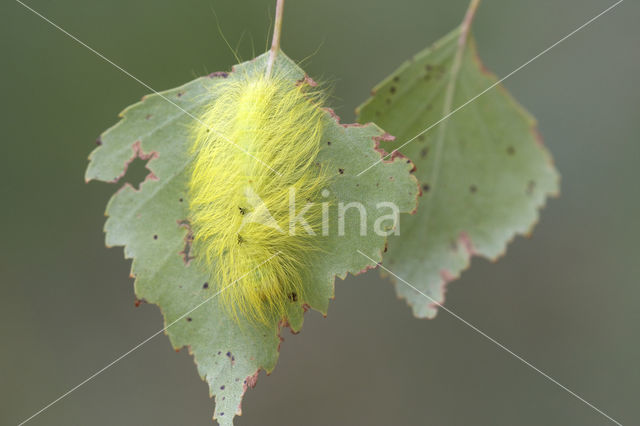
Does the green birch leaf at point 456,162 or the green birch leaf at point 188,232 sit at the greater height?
the green birch leaf at point 456,162

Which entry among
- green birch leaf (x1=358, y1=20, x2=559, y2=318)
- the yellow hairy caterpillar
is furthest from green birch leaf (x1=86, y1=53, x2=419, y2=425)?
green birch leaf (x1=358, y1=20, x2=559, y2=318)

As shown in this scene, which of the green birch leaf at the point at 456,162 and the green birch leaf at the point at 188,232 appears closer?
the green birch leaf at the point at 188,232

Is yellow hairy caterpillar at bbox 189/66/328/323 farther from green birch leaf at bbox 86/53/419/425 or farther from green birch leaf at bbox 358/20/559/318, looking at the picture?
green birch leaf at bbox 358/20/559/318

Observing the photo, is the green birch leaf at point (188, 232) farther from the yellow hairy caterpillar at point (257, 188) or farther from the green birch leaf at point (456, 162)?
the green birch leaf at point (456, 162)

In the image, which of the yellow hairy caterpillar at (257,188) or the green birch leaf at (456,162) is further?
the green birch leaf at (456,162)

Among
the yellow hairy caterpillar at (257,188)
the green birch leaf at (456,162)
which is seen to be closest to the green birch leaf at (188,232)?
the yellow hairy caterpillar at (257,188)

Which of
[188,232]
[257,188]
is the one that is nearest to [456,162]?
[257,188]
